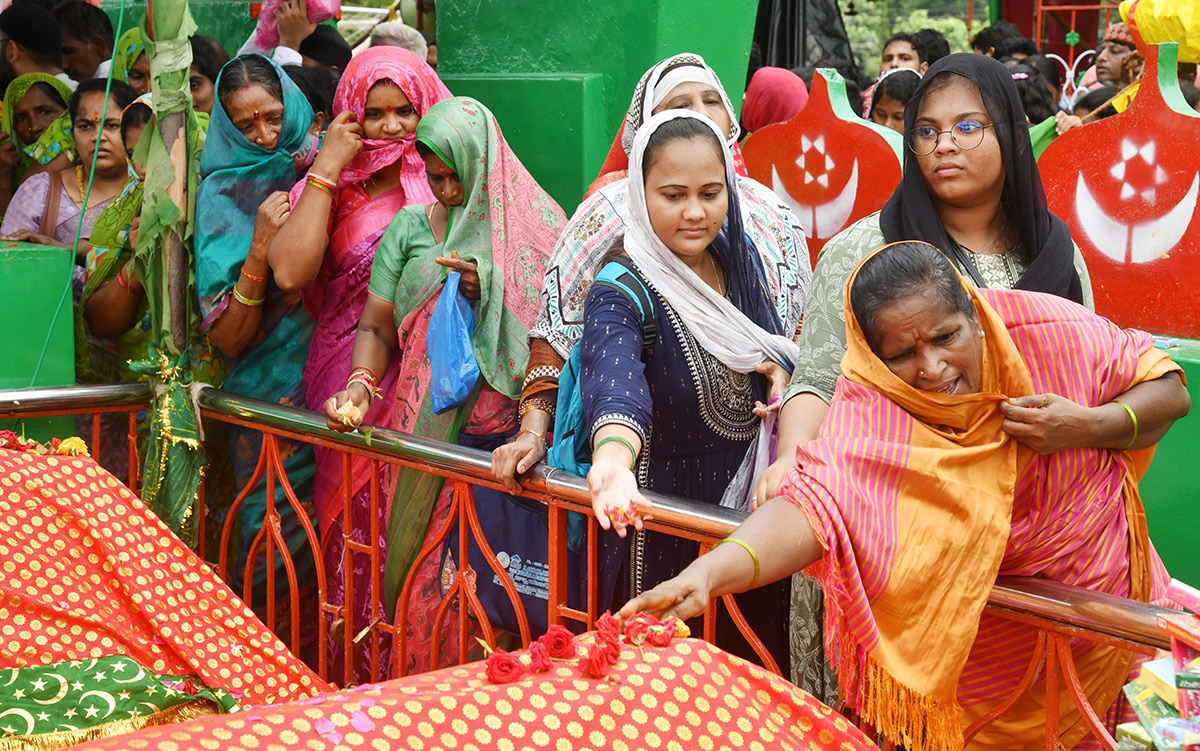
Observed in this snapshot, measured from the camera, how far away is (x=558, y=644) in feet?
5.58

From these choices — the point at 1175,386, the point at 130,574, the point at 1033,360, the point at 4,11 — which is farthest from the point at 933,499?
the point at 4,11

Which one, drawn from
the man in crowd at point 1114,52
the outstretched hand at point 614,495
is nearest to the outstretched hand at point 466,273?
the outstretched hand at point 614,495

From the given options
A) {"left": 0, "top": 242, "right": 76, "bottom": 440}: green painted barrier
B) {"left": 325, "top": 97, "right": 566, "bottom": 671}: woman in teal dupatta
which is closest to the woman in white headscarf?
{"left": 325, "top": 97, "right": 566, "bottom": 671}: woman in teal dupatta

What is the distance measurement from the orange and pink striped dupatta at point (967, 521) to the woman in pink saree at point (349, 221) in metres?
1.83

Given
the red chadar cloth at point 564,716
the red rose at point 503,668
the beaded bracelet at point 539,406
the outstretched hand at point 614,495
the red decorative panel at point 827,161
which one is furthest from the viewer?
the red decorative panel at point 827,161

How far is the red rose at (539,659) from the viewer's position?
1678 mm

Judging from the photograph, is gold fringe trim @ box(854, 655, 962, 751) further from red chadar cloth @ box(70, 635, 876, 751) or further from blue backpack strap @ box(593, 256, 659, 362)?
blue backpack strap @ box(593, 256, 659, 362)

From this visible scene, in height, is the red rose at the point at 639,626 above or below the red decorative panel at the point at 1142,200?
below

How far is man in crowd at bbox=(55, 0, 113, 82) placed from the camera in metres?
5.78

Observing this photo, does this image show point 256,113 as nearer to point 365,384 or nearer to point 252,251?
point 252,251

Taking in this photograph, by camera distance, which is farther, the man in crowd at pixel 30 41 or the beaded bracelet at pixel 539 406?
the man in crowd at pixel 30 41

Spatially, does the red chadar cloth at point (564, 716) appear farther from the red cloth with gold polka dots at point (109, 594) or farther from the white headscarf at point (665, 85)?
the white headscarf at point (665, 85)

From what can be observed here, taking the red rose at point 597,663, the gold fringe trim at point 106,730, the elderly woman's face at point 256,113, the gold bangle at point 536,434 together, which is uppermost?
the elderly woman's face at point 256,113

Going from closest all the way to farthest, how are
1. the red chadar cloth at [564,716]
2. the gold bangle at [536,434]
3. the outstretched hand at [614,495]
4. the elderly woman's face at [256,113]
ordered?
the red chadar cloth at [564,716]
the outstretched hand at [614,495]
the gold bangle at [536,434]
the elderly woman's face at [256,113]
